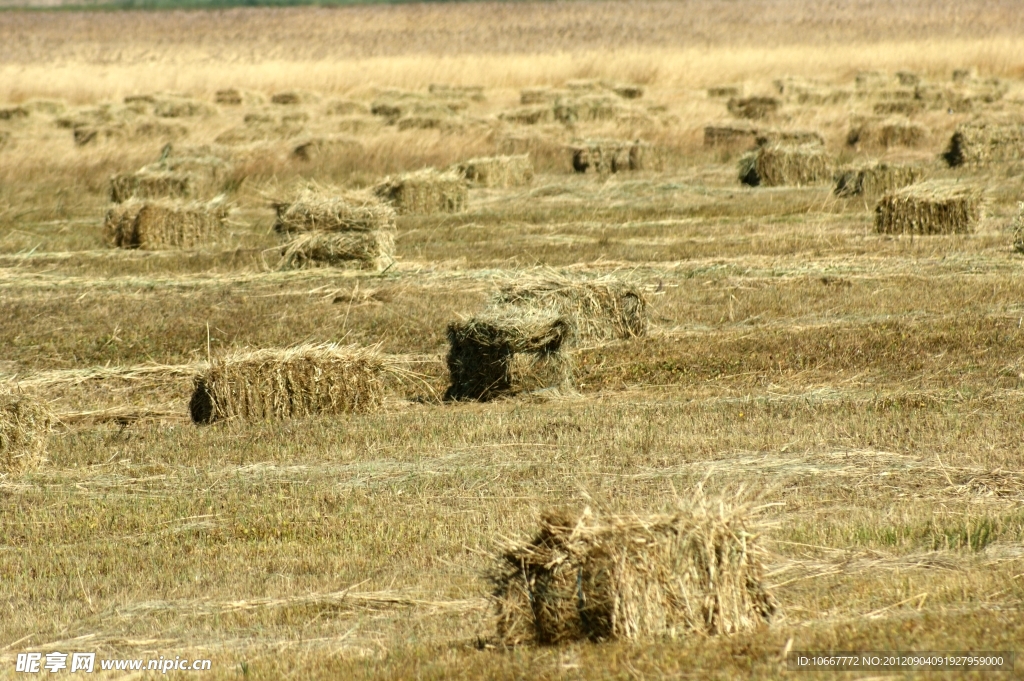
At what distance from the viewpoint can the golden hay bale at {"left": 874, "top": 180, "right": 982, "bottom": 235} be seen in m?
18.6

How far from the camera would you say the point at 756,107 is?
1364 inches

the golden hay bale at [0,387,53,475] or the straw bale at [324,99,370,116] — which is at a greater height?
the golden hay bale at [0,387,53,475]

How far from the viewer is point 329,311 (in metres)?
15.9

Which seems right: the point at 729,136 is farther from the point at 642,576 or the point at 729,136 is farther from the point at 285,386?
the point at 642,576

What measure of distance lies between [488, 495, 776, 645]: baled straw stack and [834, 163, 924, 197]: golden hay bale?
16.4m

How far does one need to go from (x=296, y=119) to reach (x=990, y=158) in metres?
17.0

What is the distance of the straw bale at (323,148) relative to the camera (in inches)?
1115

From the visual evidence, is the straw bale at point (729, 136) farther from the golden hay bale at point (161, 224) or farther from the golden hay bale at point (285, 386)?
the golden hay bale at point (285, 386)

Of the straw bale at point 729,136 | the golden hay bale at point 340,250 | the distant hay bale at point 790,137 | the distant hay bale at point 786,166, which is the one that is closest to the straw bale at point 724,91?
the straw bale at point 729,136

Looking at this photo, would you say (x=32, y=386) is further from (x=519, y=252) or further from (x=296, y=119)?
(x=296, y=119)

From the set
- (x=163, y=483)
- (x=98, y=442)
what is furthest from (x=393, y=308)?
(x=163, y=483)

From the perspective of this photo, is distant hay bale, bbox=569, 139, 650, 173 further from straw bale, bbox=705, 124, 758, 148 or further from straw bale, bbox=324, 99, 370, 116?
straw bale, bbox=324, 99, 370, 116

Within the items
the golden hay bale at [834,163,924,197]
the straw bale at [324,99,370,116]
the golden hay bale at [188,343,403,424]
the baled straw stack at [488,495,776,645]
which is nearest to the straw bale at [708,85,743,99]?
the straw bale at [324,99,370,116]

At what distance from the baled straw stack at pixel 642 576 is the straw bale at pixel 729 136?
74.6ft
